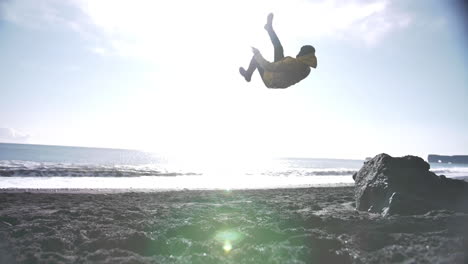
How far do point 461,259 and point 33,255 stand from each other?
18.6ft

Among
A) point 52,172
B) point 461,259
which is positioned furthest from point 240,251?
point 52,172

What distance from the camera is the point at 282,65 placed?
483 centimetres

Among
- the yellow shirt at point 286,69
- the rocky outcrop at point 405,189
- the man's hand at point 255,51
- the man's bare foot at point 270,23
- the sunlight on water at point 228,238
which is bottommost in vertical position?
the sunlight on water at point 228,238

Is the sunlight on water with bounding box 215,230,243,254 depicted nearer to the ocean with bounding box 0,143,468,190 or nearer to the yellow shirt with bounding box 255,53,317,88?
the yellow shirt with bounding box 255,53,317,88

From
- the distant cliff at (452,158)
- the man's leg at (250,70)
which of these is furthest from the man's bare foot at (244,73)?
the distant cliff at (452,158)

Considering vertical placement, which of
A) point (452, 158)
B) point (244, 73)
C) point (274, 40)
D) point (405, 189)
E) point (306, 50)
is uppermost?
point (274, 40)

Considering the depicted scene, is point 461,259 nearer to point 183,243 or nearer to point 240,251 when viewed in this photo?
point 240,251

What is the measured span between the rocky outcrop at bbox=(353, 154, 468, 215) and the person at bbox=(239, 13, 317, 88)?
391 cm

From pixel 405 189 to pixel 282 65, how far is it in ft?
16.9

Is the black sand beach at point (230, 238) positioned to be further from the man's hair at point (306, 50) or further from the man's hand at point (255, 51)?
the man's hand at point (255, 51)

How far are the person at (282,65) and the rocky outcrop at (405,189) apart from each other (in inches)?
154

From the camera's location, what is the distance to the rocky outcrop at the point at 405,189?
679 cm

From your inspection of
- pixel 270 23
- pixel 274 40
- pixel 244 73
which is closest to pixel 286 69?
pixel 274 40

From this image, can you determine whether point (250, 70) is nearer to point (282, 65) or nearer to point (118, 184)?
point (282, 65)
